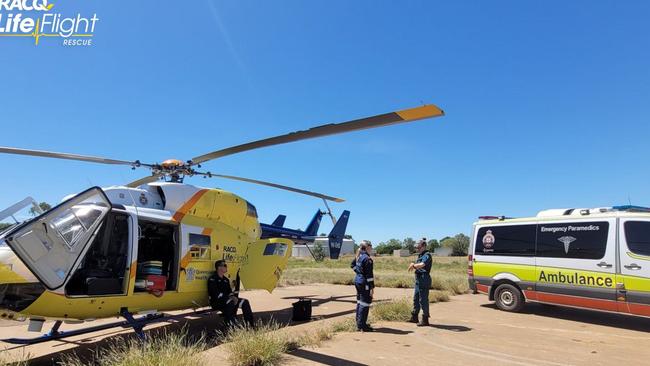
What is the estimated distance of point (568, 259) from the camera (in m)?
9.76

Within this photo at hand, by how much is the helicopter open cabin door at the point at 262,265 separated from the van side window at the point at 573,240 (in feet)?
22.3

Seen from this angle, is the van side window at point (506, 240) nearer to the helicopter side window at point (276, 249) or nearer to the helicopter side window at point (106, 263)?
the helicopter side window at point (276, 249)

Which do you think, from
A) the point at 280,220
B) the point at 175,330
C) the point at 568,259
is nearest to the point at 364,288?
the point at 175,330

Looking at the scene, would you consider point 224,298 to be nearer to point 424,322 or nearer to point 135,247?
point 135,247

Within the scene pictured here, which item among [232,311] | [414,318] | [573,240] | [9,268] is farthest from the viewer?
[573,240]

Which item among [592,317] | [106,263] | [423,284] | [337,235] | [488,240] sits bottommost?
[592,317]

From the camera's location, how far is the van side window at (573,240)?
927 cm

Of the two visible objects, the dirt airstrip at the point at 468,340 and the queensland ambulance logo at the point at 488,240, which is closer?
the dirt airstrip at the point at 468,340

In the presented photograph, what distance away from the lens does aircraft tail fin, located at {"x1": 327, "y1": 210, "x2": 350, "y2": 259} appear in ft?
57.5

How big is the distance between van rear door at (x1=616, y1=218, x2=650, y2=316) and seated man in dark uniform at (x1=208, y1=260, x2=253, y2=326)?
8.02 m

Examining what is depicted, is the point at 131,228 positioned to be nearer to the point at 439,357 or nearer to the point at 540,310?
the point at 439,357

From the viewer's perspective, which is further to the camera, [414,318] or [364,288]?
[414,318]

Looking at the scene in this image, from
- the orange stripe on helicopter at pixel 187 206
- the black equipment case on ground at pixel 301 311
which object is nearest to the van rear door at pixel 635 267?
the black equipment case on ground at pixel 301 311

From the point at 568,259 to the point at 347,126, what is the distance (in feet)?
22.6
